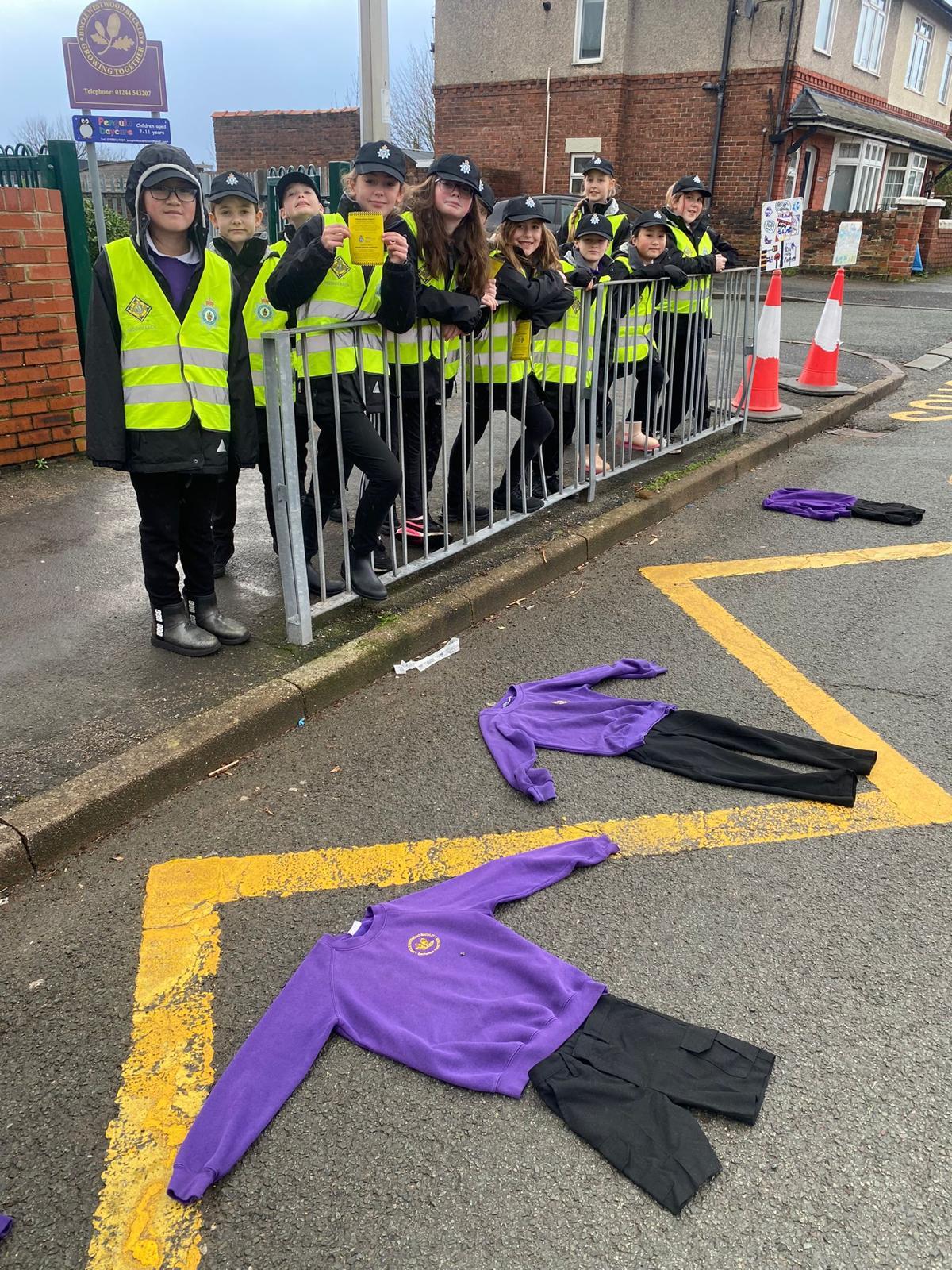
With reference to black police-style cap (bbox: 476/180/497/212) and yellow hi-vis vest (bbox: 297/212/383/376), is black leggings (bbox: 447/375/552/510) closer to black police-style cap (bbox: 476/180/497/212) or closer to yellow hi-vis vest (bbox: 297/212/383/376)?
black police-style cap (bbox: 476/180/497/212)

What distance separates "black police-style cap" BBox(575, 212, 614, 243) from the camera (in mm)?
6051

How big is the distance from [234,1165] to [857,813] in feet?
7.37

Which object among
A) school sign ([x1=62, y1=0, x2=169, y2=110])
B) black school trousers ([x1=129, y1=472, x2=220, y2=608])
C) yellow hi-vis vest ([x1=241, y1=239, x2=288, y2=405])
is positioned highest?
school sign ([x1=62, y1=0, x2=169, y2=110])

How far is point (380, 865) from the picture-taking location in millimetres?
2936

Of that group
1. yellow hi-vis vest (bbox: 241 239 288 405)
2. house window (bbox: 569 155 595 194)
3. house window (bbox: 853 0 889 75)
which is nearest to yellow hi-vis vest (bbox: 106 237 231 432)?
yellow hi-vis vest (bbox: 241 239 288 405)

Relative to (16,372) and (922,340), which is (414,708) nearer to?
(16,372)

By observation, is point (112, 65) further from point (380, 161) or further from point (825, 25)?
point (825, 25)

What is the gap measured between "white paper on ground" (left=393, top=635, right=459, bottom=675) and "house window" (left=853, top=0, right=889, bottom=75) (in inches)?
1109

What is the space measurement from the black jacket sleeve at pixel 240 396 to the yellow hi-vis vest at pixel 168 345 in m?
0.06

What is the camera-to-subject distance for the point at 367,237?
11.6 ft

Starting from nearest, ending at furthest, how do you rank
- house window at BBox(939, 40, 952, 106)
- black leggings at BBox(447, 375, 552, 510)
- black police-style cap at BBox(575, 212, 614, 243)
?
black leggings at BBox(447, 375, 552, 510) < black police-style cap at BBox(575, 212, 614, 243) < house window at BBox(939, 40, 952, 106)

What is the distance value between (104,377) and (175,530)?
67 cm

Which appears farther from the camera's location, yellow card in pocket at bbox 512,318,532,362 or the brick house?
the brick house

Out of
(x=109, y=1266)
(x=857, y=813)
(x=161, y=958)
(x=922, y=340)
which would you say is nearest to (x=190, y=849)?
(x=161, y=958)
